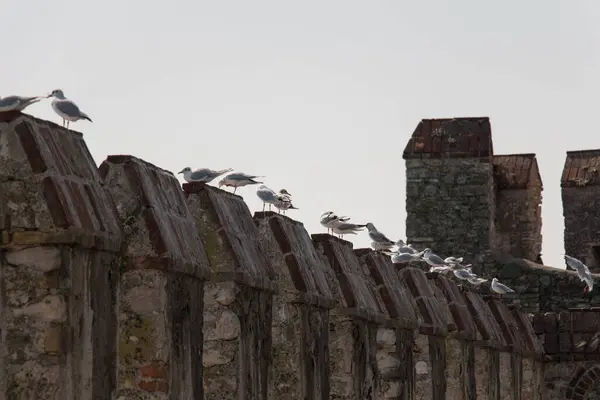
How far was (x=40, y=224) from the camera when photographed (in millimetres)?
8594

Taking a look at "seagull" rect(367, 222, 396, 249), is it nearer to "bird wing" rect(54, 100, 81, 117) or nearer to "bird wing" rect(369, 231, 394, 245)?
"bird wing" rect(369, 231, 394, 245)

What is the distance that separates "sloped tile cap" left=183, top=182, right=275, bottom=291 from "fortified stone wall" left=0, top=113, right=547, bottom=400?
11 mm

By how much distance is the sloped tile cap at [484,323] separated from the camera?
69.3ft

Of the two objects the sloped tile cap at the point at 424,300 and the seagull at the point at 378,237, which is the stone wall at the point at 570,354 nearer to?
the seagull at the point at 378,237

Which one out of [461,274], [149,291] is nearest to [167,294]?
[149,291]

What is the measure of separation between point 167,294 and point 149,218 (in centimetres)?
39

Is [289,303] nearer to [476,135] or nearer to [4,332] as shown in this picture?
[4,332]

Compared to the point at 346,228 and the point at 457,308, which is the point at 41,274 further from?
the point at 457,308

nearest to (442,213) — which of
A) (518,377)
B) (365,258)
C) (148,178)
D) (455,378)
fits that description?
(518,377)

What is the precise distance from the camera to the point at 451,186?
29.5 metres

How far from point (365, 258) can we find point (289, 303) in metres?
3.13

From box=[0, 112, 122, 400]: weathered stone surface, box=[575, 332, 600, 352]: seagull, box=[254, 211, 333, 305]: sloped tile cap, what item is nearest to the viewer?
box=[0, 112, 122, 400]: weathered stone surface

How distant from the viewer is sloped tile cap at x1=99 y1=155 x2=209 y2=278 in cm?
977

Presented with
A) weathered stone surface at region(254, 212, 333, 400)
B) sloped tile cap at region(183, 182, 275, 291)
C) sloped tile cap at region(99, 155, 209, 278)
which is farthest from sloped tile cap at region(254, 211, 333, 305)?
sloped tile cap at region(99, 155, 209, 278)
